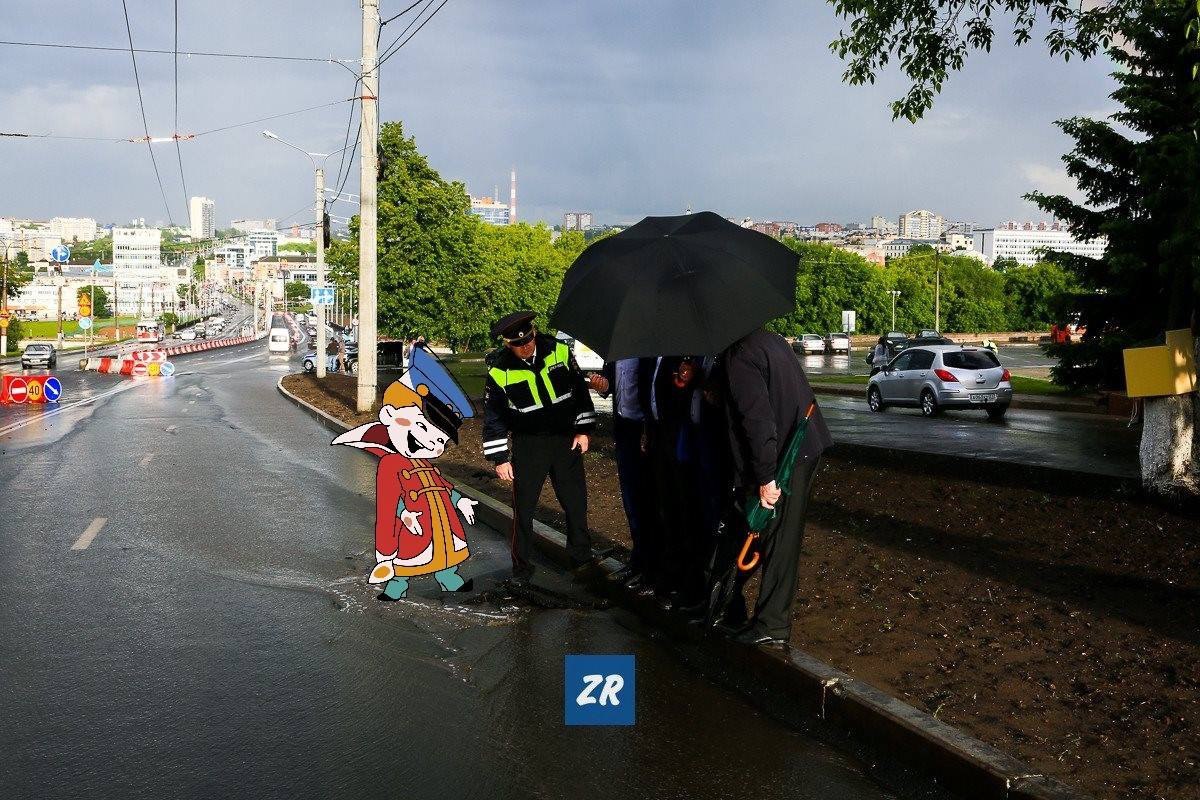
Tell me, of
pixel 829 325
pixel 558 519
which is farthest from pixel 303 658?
pixel 829 325

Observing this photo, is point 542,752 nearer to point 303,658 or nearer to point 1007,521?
point 303,658

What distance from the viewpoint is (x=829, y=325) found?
4518 inches

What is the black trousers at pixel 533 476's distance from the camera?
322 inches

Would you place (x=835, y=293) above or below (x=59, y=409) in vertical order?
above

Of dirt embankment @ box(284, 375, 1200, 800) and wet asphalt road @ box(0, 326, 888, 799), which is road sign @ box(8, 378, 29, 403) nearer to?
wet asphalt road @ box(0, 326, 888, 799)

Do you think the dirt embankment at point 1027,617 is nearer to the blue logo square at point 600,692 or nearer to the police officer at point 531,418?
the blue logo square at point 600,692

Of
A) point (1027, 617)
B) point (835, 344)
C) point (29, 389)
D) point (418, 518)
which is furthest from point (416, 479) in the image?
point (835, 344)

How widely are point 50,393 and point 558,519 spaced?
28172 mm

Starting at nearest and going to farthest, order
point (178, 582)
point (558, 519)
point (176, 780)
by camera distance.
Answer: point (176, 780) → point (178, 582) → point (558, 519)

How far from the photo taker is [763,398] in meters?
6.29

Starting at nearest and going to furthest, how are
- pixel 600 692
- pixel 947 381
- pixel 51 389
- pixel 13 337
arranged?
pixel 600 692 < pixel 947 381 < pixel 51 389 < pixel 13 337

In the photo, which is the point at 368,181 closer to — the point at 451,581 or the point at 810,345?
the point at 451,581

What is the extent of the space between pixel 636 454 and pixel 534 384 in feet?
2.94

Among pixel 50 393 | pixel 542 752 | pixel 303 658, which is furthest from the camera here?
pixel 50 393
